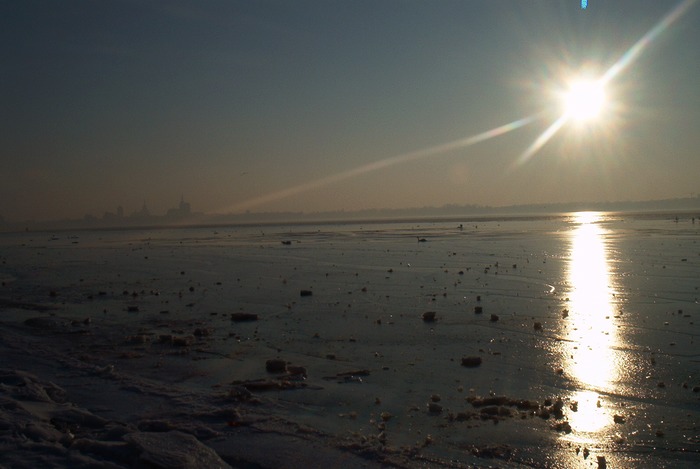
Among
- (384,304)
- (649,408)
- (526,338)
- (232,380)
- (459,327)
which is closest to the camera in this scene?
(649,408)

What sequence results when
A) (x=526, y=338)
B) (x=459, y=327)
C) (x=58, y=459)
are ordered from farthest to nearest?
(x=459, y=327) → (x=526, y=338) → (x=58, y=459)

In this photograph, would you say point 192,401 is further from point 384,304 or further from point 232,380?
point 384,304

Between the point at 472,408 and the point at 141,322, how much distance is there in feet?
35.1

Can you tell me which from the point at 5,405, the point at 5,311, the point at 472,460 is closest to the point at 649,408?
the point at 472,460

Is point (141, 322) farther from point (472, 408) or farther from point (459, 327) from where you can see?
point (472, 408)

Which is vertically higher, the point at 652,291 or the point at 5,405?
the point at 652,291

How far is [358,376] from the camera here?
1071cm

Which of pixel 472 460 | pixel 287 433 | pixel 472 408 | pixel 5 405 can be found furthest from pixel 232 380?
pixel 472 460

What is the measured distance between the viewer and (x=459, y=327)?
14680 millimetres

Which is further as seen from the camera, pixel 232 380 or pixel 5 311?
pixel 5 311

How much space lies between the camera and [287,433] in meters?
8.02

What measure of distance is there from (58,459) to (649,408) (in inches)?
317

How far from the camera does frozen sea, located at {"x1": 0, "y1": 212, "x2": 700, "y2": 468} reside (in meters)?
7.39

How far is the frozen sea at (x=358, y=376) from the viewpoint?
7.39 metres
